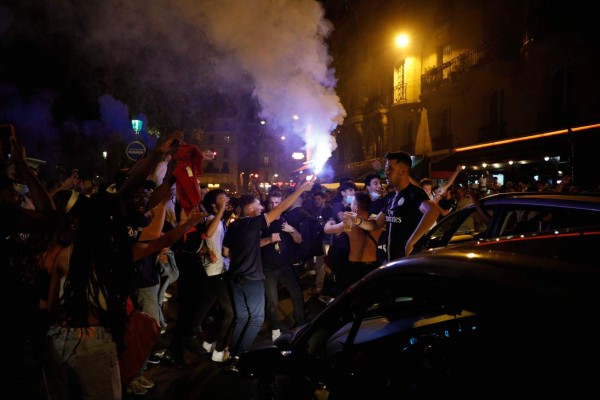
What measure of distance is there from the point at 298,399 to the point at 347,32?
127 feet

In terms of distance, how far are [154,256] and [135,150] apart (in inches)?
156

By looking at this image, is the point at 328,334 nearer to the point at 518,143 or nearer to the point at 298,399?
the point at 298,399

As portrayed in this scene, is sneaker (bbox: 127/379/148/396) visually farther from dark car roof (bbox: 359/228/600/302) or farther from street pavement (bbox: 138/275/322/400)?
dark car roof (bbox: 359/228/600/302)

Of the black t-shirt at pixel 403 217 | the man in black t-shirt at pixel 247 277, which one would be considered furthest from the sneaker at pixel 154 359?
the black t-shirt at pixel 403 217

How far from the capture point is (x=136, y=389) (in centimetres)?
446

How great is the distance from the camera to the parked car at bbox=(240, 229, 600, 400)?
43.4 inches

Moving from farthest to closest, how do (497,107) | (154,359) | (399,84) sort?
(399,84), (497,107), (154,359)

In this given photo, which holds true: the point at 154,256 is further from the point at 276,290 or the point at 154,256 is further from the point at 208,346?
the point at 276,290

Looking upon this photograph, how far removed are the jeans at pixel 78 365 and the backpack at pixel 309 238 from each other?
4.61 metres

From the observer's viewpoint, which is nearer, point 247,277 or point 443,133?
point 247,277

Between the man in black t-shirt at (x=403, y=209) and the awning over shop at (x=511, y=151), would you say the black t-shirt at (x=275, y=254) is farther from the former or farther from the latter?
the awning over shop at (x=511, y=151)

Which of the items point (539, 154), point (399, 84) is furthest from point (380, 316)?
point (399, 84)

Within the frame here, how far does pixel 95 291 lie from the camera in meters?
2.63

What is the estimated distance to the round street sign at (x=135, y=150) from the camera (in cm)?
816
